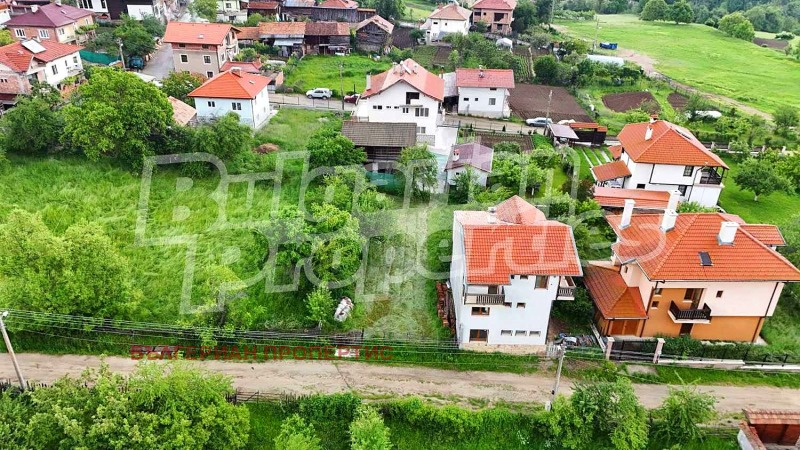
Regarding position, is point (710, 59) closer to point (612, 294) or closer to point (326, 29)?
point (326, 29)

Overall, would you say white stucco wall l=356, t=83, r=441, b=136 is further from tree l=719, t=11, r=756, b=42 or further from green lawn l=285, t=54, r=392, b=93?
tree l=719, t=11, r=756, b=42

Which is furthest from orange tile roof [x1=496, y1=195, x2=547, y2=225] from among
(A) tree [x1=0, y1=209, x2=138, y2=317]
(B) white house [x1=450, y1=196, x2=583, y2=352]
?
(A) tree [x1=0, y1=209, x2=138, y2=317]

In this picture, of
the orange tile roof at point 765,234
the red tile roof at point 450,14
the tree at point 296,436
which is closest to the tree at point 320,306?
the tree at point 296,436

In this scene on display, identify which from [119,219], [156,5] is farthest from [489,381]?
[156,5]

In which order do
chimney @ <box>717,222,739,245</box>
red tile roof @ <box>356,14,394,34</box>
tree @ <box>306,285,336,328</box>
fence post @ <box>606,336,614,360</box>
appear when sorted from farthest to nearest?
red tile roof @ <box>356,14,394,34</box> → tree @ <box>306,285,336,328</box> → chimney @ <box>717,222,739,245</box> → fence post @ <box>606,336,614,360</box>

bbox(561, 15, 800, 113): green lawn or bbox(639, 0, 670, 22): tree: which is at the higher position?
bbox(639, 0, 670, 22): tree

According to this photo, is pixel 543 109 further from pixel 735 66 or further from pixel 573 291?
pixel 735 66

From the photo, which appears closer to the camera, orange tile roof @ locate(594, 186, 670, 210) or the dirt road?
the dirt road
